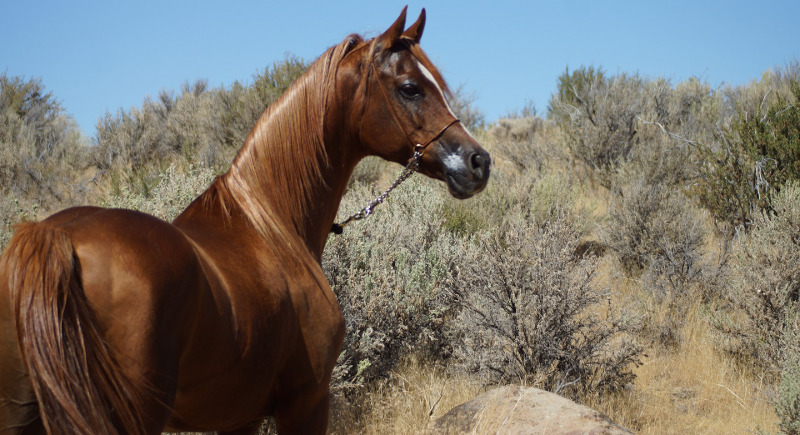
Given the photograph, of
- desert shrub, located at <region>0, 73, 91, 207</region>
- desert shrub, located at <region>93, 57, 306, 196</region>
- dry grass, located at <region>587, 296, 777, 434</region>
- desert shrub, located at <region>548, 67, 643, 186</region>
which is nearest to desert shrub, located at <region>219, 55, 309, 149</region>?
desert shrub, located at <region>93, 57, 306, 196</region>

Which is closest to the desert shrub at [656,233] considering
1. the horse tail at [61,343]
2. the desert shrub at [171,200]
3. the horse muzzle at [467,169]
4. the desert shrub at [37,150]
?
the desert shrub at [171,200]

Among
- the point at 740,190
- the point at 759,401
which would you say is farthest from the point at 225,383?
the point at 740,190

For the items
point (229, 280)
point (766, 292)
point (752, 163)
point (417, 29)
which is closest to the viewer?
point (229, 280)

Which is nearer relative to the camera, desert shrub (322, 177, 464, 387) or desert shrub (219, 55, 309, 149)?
desert shrub (322, 177, 464, 387)

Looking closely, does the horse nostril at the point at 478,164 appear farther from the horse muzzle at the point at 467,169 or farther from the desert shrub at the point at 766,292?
the desert shrub at the point at 766,292

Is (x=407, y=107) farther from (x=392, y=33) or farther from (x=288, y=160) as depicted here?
(x=288, y=160)

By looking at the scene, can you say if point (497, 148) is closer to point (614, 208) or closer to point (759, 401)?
point (614, 208)

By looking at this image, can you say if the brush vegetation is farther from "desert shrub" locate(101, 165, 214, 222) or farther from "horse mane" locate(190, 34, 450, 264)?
"horse mane" locate(190, 34, 450, 264)

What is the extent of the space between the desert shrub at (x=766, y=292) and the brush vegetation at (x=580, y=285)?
2 cm

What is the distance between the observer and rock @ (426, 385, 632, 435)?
10.4ft

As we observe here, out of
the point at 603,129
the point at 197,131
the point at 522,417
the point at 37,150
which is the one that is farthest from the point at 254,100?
the point at 522,417

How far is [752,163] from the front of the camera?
25.7 feet

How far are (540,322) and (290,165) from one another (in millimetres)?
2804

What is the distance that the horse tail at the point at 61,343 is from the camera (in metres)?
1.39
